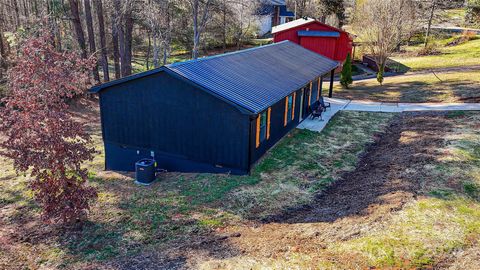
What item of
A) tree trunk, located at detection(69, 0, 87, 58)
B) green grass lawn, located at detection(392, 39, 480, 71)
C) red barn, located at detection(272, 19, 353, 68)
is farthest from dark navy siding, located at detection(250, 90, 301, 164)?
green grass lawn, located at detection(392, 39, 480, 71)

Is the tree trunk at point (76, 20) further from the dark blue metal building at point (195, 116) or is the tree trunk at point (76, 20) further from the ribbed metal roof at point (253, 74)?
the ribbed metal roof at point (253, 74)

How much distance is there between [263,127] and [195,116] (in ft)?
8.64

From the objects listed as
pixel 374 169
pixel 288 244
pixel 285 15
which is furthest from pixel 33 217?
pixel 285 15

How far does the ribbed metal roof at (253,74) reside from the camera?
1282 cm

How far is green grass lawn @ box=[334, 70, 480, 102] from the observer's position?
2353 centimetres

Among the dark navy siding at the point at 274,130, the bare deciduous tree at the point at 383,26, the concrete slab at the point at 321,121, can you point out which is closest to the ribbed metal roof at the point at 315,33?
the bare deciduous tree at the point at 383,26

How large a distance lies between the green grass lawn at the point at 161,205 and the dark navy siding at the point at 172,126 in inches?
24.6

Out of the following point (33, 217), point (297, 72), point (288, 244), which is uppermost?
point (297, 72)

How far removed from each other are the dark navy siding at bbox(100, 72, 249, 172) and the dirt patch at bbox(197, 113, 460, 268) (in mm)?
3318

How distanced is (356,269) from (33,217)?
9055 millimetres

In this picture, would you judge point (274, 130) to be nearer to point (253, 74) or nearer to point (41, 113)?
point (253, 74)

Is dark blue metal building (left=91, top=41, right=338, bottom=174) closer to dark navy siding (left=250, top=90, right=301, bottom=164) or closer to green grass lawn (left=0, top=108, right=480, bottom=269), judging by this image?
dark navy siding (left=250, top=90, right=301, bottom=164)

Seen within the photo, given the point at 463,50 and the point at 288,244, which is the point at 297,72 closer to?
the point at 288,244

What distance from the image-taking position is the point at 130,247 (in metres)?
8.98
